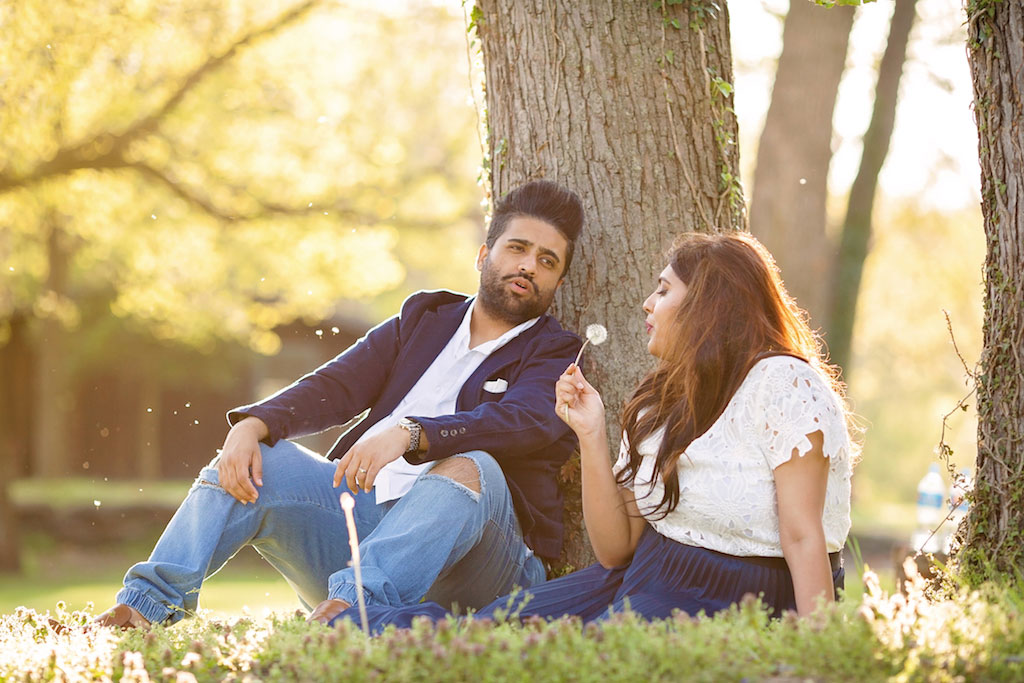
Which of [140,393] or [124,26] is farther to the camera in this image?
[140,393]

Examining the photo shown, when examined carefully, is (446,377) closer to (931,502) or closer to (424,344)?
(424,344)

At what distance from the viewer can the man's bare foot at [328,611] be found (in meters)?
3.07

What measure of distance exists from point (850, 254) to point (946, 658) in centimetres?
920

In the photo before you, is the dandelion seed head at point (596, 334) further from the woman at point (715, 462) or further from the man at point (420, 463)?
the woman at point (715, 462)

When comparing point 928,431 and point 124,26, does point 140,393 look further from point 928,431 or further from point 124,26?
point 928,431

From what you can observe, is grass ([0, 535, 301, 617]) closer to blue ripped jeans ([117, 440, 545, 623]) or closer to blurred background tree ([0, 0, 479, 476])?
blurred background tree ([0, 0, 479, 476])

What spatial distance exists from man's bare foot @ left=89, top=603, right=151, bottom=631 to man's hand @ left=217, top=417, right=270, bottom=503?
1.52 ft

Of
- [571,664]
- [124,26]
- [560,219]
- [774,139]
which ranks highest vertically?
[124,26]

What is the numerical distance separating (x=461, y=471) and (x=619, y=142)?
1.59 metres

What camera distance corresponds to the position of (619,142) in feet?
14.6

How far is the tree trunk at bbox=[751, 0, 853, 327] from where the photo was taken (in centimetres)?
975

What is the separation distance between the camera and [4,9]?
10.2 metres

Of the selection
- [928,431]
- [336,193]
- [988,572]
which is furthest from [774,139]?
[928,431]

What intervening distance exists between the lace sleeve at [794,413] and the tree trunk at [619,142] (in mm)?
1356
